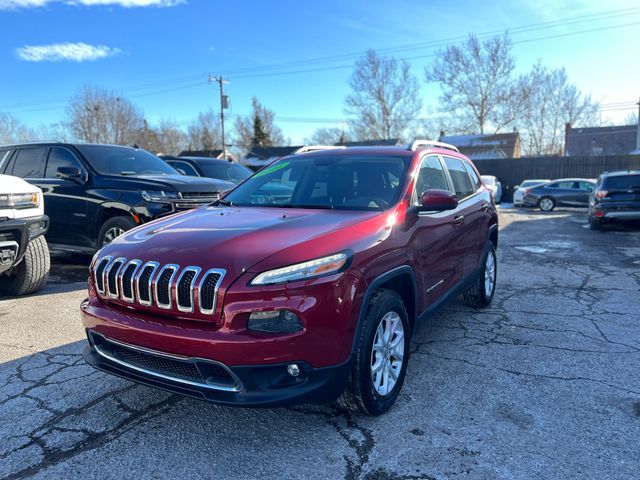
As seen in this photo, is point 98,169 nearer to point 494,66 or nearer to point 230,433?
point 230,433

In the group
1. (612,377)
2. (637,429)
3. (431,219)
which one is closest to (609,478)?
(637,429)

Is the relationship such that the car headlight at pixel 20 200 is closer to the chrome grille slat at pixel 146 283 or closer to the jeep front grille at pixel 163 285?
the jeep front grille at pixel 163 285

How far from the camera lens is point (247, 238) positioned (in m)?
2.73

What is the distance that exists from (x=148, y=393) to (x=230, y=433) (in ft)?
2.74

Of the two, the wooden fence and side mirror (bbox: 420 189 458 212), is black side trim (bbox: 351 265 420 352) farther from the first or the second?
the wooden fence

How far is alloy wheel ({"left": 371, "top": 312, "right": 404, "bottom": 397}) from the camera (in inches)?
115

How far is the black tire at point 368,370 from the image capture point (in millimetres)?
2693

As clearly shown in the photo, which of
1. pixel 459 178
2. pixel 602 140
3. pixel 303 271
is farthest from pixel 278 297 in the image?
pixel 602 140

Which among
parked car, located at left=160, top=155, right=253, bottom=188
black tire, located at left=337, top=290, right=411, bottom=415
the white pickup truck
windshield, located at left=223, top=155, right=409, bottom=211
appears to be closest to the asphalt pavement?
black tire, located at left=337, top=290, right=411, bottom=415

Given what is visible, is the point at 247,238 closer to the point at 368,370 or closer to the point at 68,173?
the point at 368,370

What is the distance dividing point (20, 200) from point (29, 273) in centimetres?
99

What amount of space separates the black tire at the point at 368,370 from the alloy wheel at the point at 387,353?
0.16 ft

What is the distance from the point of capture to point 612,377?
3.55 meters

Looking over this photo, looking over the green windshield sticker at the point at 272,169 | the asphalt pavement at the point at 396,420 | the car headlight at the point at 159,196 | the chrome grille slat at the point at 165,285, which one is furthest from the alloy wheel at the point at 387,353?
the car headlight at the point at 159,196
